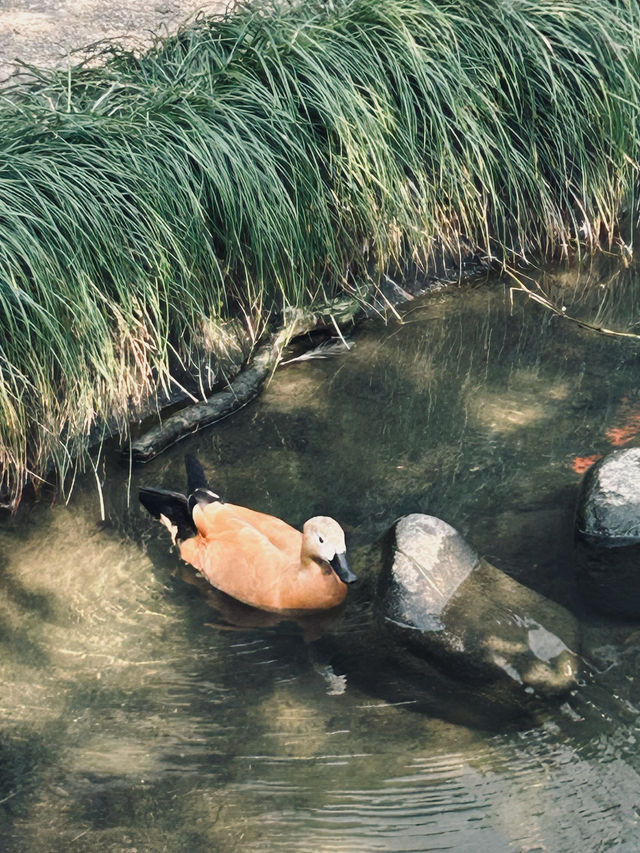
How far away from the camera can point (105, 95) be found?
4500mm

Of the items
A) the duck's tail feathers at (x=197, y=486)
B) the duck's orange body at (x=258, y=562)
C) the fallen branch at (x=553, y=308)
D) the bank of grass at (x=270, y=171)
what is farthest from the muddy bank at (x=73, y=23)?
the duck's orange body at (x=258, y=562)

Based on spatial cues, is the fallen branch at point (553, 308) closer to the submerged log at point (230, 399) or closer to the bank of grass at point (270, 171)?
the bank of grass at point (270, 171)

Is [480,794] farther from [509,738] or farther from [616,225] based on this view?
[616,225]

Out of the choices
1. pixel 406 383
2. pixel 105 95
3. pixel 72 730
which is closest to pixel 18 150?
pixel 105 95

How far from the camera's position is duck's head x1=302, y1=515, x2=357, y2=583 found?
3.40 m

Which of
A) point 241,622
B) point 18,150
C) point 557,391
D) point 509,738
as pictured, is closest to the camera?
point 509,738

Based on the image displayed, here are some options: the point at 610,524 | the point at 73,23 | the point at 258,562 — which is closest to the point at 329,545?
the point at 258,562

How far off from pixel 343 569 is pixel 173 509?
74cm

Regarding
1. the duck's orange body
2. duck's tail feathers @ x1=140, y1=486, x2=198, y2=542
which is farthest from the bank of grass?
the duck's orange body

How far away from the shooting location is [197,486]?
3826 millimetres

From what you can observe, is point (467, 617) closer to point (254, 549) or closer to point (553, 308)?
point (254, 549)

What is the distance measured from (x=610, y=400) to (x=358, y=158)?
151 centimetres

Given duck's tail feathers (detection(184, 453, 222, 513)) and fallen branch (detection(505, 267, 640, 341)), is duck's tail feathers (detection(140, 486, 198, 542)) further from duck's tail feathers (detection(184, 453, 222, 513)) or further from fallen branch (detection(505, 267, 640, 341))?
fallen branch (detection(505, 267, 640, 341))

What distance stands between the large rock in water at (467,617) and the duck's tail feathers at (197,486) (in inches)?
28.1
